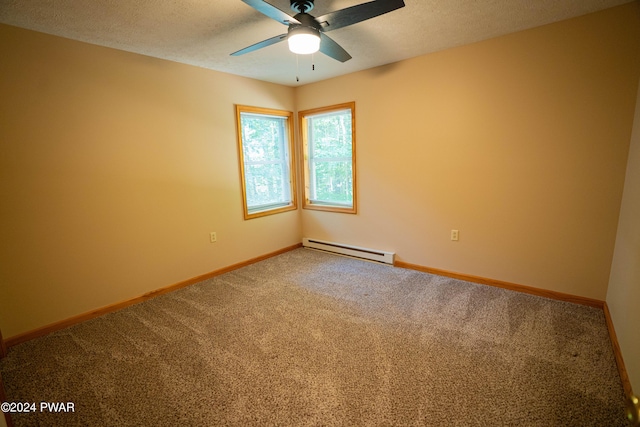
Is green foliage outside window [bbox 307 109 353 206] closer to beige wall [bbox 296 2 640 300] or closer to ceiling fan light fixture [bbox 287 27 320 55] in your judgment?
beige wall [bbox 296 2 640 300]

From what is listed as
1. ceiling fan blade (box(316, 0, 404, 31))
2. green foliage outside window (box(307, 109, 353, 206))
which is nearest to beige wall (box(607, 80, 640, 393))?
ceiling fan blade (box(316, 0, 404, 31))

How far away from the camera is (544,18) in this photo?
2252 mm

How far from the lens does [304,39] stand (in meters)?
1.81

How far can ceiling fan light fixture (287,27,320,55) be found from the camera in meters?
1.77

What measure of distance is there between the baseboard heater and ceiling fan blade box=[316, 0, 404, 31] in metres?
2.56

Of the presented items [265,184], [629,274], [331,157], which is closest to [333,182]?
[331,157]

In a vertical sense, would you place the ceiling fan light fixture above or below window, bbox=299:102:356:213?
above

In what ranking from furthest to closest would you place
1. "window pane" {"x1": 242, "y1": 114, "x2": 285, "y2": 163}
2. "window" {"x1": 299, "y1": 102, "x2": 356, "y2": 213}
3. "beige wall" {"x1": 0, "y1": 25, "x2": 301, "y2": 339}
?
"window" {"x1": 299, "y1": 102, "x2": 356, "y2": 213} → "window pane" {"x1": 242, "y1": 114, "x2": 285, "y2": 163} → "beige wall" {"x1": 0, "y1": 25, "x2": 301, "y2": 339}

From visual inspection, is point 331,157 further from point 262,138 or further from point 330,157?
point 262,138

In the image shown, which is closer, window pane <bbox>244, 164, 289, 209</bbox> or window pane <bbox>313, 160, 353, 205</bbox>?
window pane <bbox>244, 164, 289, 209</bbox>

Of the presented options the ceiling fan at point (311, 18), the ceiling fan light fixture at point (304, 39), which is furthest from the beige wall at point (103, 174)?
the ceiling fan light fixture at point (304, 39)

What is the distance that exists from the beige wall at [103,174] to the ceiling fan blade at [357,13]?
1904 mm

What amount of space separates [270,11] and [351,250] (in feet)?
9.59

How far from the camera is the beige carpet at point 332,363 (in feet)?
5.01
